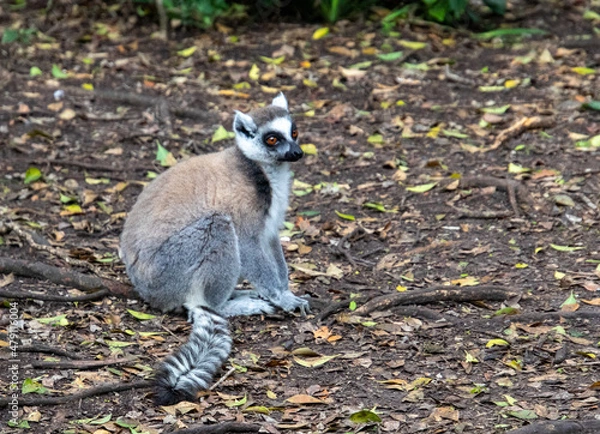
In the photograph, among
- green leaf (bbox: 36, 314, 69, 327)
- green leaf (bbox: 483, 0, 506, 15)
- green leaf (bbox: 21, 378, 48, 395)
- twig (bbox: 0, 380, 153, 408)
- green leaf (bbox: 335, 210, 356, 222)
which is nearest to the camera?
twig (bbox: 0, 380, 153, 408)

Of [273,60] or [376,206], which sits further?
[273,60]

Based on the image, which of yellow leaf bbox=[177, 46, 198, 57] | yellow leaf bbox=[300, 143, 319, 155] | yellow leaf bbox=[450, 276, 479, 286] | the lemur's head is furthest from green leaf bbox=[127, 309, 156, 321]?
yellow leaf bbox=[177, 46, 198, 57]

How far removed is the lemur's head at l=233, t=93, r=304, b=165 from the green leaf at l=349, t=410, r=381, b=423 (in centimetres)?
A: 226

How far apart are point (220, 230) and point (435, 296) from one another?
156 cm

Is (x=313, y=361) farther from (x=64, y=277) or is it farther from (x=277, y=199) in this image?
(x=64, y=277)

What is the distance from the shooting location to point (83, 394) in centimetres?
506

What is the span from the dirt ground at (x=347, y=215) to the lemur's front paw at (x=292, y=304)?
4.2 inches

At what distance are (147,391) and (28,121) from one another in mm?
5349

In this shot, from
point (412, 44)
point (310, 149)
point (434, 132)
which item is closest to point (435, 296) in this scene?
point (310, 149)

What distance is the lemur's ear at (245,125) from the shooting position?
21.7ft

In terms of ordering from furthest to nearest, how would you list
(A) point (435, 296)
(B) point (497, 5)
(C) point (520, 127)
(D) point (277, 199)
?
(B) point (497, 5), (C) point (520, 127), (D) point (277, 199), (A) point (435, 296)

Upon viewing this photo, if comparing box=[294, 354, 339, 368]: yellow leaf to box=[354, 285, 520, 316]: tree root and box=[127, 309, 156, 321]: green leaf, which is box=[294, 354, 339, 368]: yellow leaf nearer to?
box=[354, 285, 520, 316]: tree root

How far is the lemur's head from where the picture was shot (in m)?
6.59

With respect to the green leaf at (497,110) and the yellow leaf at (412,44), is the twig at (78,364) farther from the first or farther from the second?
the yellow leaf at (412,44)
